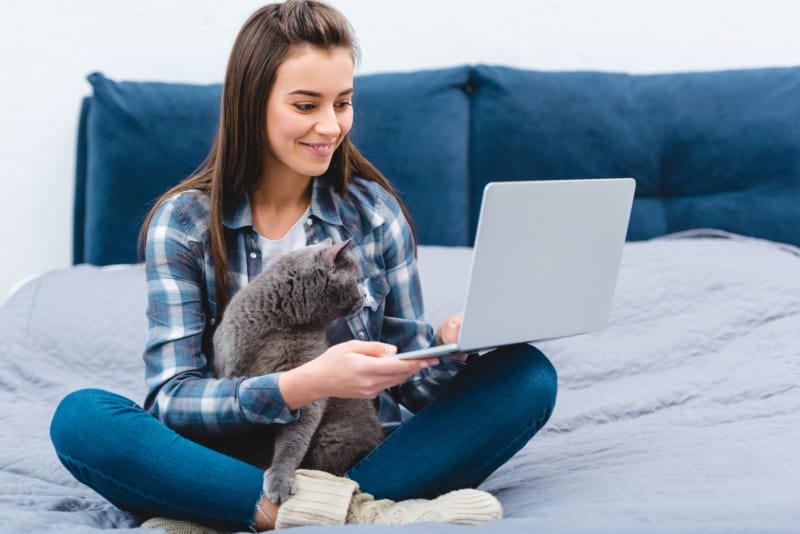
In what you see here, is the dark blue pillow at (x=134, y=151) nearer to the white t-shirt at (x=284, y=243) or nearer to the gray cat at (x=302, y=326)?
the white t-shirt at (x=284, y=243)

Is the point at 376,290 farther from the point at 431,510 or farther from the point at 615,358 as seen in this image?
the point at 615,358

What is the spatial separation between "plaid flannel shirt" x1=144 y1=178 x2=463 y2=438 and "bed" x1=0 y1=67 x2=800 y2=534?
198mm

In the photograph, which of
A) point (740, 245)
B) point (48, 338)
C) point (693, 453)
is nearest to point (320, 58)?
point (693, 453)

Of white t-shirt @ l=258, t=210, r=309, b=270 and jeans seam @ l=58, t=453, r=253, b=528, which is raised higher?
white t-shirt @ l=258, t=210, r=309, b=270

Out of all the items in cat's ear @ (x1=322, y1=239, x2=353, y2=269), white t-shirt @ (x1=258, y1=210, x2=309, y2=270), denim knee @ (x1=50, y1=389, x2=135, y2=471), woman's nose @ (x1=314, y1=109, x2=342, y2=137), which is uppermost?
woman's nose @ (x1=314, y1=109, x2=342, y2=137)

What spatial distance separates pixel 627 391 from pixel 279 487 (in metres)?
0.85

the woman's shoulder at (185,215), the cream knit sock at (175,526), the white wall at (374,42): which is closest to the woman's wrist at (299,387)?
the cream knit sock at (175,526)

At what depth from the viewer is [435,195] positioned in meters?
2.40

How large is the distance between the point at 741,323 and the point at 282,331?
1.06m

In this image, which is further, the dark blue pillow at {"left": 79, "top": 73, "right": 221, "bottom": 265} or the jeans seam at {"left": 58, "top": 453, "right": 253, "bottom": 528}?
the dark blue pillow at {"left": 79, "top": 73, "right": 221, "bottom": 265}

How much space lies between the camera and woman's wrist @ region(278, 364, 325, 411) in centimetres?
120

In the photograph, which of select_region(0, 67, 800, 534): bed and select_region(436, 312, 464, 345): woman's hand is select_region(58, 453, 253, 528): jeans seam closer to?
select_region(0, 67, 800, 534): bed

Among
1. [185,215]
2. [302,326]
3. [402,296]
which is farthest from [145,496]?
[402,296]

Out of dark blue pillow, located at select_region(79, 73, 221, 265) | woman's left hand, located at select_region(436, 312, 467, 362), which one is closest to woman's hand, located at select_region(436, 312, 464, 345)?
woman's left hand, located at select_region(436, 312, 467, 362)
